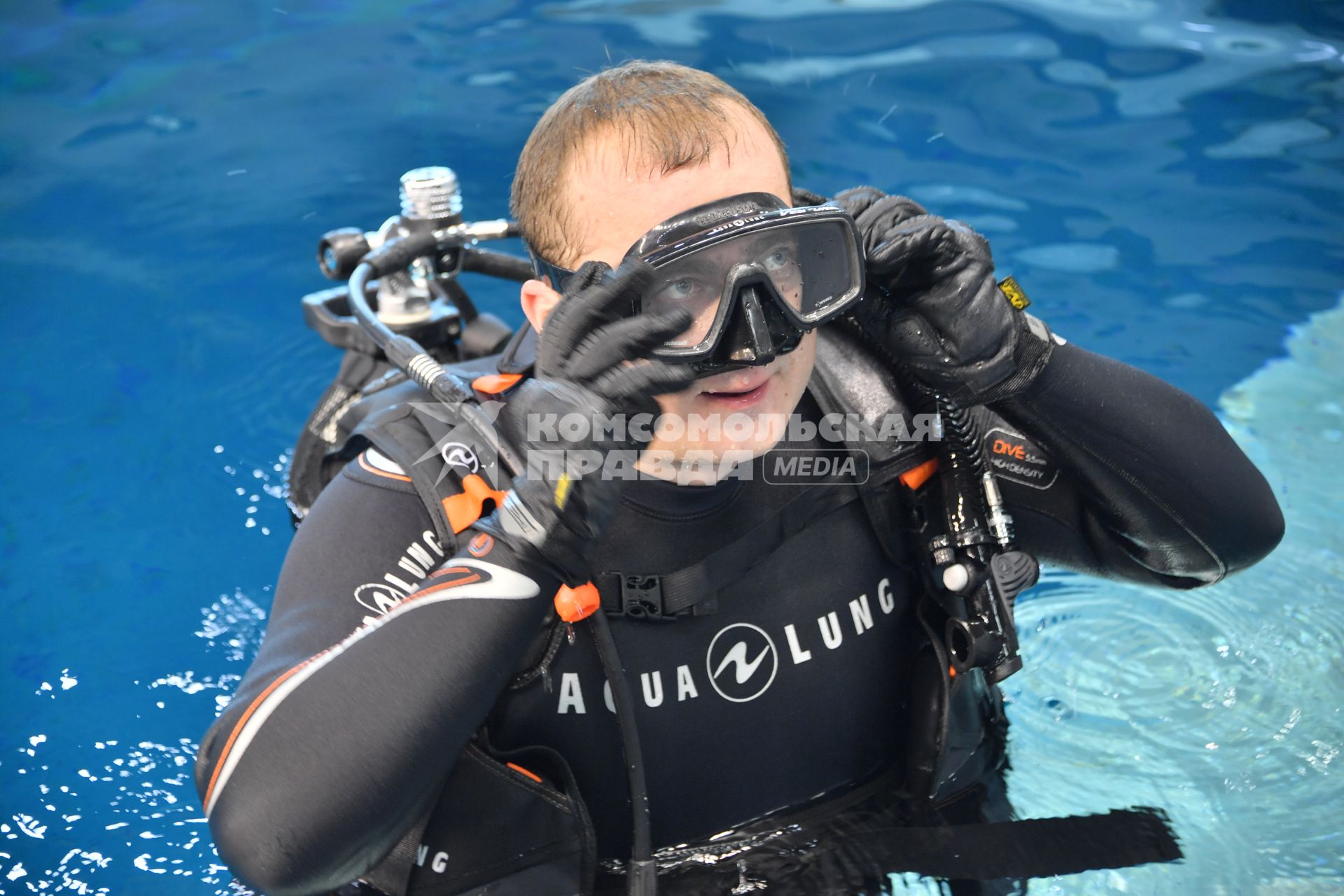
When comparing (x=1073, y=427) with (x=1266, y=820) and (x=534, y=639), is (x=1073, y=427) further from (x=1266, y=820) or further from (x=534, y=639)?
(x=1266, y=820)

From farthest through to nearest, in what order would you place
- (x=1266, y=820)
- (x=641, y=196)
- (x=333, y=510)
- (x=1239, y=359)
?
(x=1239, y=359), (x=1266, y=820), (x=333, y=510), (x=641, y=196)

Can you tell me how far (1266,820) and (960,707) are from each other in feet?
2.38

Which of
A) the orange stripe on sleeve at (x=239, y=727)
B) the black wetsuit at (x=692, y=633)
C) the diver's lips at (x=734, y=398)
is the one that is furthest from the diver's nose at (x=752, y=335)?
the orange stripe on sleeve at (x=239, y=727)

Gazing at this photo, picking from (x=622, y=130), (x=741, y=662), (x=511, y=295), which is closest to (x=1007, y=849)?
(x=741, y=662)

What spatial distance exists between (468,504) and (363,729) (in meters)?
0.38

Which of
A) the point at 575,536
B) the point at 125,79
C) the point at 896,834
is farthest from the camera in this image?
the point at 125,79

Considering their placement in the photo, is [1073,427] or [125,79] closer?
[1073,427]

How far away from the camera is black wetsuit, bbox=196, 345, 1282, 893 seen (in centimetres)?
138

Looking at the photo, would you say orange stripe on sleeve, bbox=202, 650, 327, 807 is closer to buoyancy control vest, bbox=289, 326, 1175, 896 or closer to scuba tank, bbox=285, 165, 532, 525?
buoyancy control vest, bbox=289, 326, 1175, 896

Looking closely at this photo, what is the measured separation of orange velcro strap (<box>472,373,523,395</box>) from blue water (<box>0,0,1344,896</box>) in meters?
1.23

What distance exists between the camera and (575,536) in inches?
54.0

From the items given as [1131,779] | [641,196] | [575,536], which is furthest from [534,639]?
[1131,779]

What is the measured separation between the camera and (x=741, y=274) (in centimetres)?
140

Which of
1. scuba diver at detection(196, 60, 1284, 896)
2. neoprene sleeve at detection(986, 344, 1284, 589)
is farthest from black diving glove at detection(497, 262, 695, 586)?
neoprene sleeve at detection(986, 344, 1284, 589)
